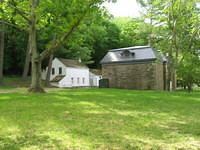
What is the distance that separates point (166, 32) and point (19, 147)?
2480 centimetres

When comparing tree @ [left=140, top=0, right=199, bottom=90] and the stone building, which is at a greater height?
tree @ [left=140, top=0, right=199, bottom=90]

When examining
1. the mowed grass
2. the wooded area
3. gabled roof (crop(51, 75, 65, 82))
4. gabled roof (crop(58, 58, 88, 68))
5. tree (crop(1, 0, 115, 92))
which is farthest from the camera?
gabled roof (crop(58, 58, 88, 68))

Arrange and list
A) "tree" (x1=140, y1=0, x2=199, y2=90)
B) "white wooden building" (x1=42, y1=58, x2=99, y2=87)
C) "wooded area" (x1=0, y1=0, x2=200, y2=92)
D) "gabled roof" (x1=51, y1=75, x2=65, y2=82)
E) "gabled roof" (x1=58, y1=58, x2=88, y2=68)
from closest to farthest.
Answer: "wooded area" (x1=0, y1=0, x2=200, y2=92), "tree" (x1=140, y1=0, x2=199, y2=90), "gabled roof" (x1=51, y1=75, x2=65, y2=82), "white wooden building" (x1=42, y1=58, x2=99, y2=87), "gabled roof" (x1=58, y1=58, x2=88, y2=68)

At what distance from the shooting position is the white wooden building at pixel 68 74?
37.0 meters

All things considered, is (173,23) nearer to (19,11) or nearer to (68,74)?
(19,11)

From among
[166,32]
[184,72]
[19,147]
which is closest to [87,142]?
[19,147]

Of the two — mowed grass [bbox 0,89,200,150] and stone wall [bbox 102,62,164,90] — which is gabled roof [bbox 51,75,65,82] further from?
mowed grass [bbox 0,89,200,150]

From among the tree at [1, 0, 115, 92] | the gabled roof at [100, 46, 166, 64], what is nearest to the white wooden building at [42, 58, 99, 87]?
the gabled roof at [100, 46, 166, 64]

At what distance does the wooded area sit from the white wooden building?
2329 mm

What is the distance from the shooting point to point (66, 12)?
16344 millimetres

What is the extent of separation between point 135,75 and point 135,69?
0.87 m

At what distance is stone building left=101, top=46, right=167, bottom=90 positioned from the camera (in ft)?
97.0

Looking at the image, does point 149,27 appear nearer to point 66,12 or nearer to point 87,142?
point 66,12

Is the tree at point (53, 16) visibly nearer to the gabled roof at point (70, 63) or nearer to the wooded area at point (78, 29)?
the wooded area at point (78, 29)
